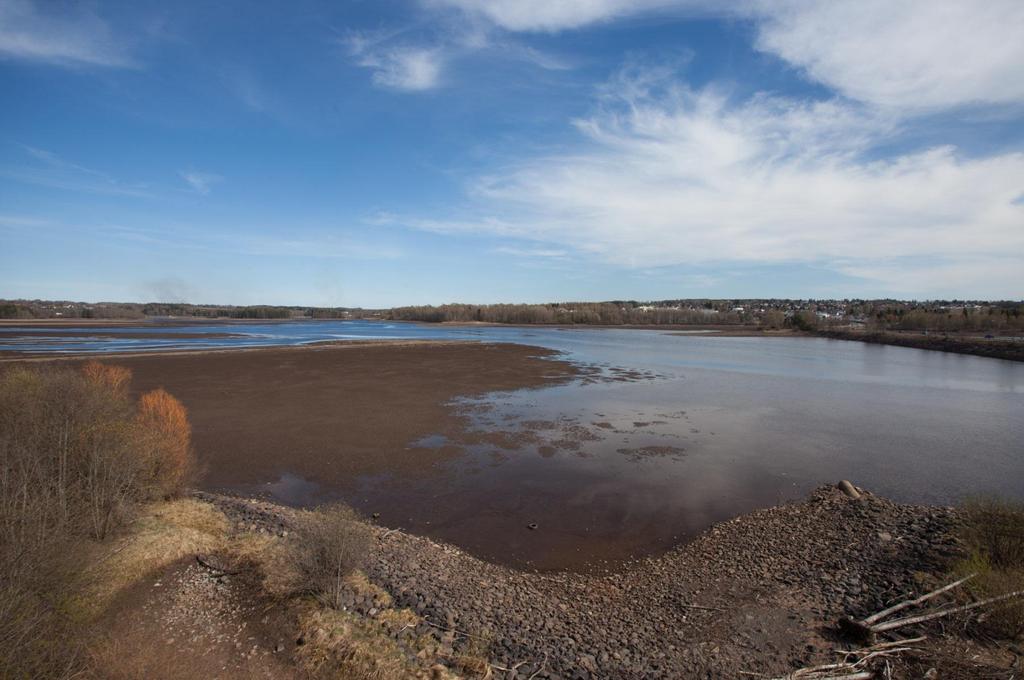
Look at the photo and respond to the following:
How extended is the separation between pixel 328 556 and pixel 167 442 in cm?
575

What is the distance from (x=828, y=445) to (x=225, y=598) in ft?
60.8

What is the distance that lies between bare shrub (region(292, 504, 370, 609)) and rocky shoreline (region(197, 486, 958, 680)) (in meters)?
0.43

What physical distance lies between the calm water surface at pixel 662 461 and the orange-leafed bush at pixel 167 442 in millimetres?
2359

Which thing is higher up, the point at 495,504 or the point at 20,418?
the point at 20,418

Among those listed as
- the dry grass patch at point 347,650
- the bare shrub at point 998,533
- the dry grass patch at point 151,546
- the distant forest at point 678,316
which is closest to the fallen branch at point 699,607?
the dry grass patch at point 347,650

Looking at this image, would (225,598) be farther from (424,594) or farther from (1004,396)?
(1004,396)

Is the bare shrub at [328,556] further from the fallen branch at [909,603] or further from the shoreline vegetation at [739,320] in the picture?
the shoreline vegetation at [739,320]

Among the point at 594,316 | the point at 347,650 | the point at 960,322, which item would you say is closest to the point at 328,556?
the point at 347,650

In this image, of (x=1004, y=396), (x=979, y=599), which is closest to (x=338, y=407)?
(x=979, y=599)

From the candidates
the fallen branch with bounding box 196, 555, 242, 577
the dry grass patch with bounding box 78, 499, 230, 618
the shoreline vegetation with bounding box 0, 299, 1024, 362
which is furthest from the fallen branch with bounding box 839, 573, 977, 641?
the shoreline vegetation with bounding box 0, 299, 1024, 362

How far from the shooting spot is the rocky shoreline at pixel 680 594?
20.7 feet

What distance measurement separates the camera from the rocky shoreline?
6298 mm

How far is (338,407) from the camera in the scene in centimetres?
2253

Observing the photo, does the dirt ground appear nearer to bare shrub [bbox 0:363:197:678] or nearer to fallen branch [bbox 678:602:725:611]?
bare shrub [bbox 0:363:197:678]
